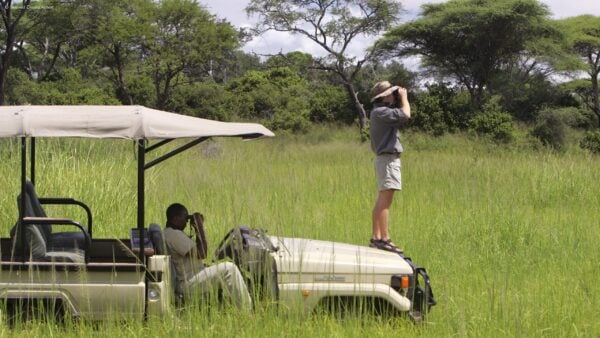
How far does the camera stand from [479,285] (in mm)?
6234

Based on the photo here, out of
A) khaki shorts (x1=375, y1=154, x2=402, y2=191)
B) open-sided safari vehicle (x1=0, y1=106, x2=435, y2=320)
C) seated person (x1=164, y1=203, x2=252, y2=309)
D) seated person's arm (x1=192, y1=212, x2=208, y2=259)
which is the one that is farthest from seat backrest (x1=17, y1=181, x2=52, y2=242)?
khaki shorts (x1=375, y1=154, x2=402, y2=191)

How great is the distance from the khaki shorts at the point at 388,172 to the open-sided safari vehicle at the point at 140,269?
2256mm

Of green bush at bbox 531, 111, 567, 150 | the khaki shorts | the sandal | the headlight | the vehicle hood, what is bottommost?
the headlight

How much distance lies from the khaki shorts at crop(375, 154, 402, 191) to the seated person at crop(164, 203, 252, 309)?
232 cm

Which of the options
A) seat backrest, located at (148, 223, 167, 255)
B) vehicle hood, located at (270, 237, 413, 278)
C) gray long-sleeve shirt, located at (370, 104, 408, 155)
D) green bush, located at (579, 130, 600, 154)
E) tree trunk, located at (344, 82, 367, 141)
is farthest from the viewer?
tree trunk, located at (344, 82, 367, 141)

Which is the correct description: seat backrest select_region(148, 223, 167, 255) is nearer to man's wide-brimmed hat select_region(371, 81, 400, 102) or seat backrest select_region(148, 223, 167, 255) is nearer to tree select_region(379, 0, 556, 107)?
man's wide-brimmed hat select_region(371, 81, 400, 102)

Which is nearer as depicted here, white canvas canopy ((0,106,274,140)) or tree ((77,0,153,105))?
white canvas canopy ((0,106,274,140))

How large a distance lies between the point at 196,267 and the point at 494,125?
75.4 ft

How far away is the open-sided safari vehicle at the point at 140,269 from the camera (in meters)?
4.65

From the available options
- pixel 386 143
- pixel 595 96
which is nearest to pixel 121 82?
pixel 595 96

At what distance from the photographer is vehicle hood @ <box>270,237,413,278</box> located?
4.88 metres

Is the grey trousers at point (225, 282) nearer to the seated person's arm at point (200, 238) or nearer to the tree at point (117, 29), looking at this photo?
the seated person's arm at point (200, 238)

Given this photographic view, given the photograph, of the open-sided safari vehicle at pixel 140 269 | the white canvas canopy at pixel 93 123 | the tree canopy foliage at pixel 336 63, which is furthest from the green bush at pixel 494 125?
the white canvas canopy at pixel 93 123

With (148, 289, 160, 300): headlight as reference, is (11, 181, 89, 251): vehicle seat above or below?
above
